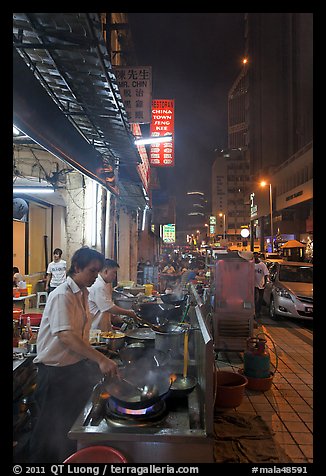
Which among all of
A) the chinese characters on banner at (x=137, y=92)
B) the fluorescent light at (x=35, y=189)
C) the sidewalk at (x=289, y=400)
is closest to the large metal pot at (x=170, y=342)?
the sidewalk at (x=289, y=400)

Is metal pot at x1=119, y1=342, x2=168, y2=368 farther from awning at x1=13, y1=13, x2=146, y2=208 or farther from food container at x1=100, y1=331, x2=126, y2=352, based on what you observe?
awning at x1=13, y1=13, x2=146, y2=208

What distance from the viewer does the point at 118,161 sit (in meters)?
8.57

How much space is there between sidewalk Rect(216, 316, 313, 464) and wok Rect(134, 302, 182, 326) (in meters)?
1.77

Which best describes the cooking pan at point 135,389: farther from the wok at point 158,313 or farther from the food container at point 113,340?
the wok at point 158,313

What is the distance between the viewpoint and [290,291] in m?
11.3

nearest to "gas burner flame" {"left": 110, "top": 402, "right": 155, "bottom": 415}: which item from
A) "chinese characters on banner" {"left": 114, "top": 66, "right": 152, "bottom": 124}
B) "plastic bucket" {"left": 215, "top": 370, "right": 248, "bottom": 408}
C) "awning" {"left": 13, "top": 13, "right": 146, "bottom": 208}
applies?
"plastic bucket" {"left": 215, "top": 370, "right": 248, "bottom": 408}

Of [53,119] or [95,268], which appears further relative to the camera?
[53,119]

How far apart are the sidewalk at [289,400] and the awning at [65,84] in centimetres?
495

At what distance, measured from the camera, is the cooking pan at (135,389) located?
290cm

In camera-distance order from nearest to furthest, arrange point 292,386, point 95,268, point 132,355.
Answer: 1. point 95,268
2. point 132,355
3. point 292,386

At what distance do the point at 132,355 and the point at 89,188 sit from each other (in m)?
5.56

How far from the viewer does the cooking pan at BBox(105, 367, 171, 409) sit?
2902 mm
